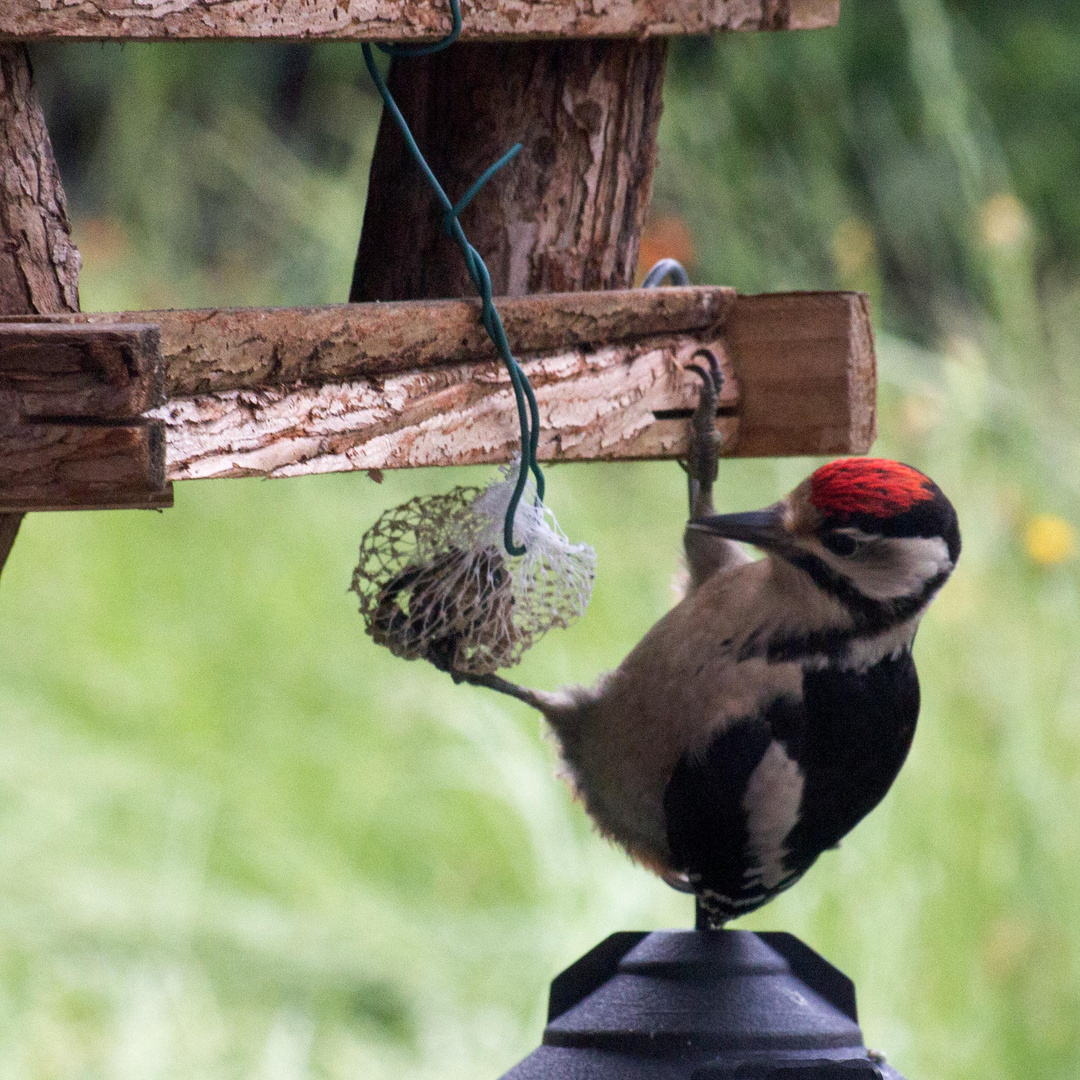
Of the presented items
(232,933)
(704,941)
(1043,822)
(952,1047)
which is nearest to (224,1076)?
(232,933)

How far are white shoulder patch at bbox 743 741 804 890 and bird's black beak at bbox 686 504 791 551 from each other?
23cm

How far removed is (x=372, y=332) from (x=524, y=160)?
44cm

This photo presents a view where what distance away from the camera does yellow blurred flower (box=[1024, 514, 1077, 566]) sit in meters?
3.20

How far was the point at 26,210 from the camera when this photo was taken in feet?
4.29

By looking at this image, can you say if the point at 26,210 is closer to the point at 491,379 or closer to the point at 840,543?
the point at 491,379

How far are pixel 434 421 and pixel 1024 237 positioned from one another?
8.38 ft

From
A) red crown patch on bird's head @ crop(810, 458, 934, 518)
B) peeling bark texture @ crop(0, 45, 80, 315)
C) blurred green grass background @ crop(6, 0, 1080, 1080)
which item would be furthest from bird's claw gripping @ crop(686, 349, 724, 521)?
blurred green grass background @ crop(6, 0, 1080, 1080)

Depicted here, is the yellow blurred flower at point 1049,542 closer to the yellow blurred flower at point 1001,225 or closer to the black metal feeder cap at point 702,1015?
the yellow blurred flower at point 1001,225

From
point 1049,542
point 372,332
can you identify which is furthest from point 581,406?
point 1049,542

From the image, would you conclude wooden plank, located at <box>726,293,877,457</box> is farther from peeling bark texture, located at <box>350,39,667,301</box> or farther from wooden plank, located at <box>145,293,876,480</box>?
peeling bark texture, located at <box>350,39,667,301</box>

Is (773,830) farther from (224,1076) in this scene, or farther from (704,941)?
(224,1076)

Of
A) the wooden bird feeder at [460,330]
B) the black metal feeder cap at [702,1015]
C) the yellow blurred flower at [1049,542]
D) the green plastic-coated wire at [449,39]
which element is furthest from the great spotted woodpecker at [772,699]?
the yellow blurred flower at [1049,542]

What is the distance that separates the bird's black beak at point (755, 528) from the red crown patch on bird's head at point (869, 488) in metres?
0.08

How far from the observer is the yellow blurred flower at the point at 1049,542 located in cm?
320
